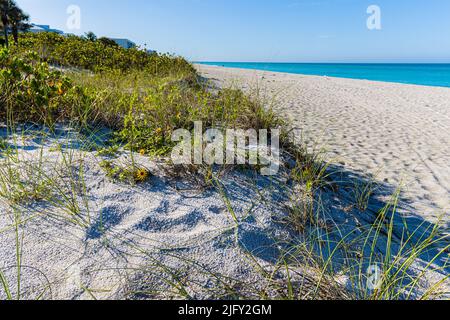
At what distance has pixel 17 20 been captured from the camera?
57.6ft

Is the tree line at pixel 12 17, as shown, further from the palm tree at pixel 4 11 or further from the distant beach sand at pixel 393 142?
the distant beach sand at pixel 393 142

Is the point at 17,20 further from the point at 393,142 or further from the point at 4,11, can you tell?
the point at 393,142

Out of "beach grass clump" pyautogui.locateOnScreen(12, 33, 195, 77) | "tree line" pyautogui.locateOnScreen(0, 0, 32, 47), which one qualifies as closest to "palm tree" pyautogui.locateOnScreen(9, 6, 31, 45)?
"tree line" pyautogui.locateOnScreen(0, 0, 32, 47)

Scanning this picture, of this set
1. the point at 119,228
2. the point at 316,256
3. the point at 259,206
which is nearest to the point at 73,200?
the point at 119,228

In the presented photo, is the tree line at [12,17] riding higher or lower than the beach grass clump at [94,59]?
higher

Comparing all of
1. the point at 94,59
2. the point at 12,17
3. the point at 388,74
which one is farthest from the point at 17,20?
the point at 388,74

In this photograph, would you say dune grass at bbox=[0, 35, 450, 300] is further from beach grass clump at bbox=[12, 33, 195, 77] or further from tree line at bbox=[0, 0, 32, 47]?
tree line at bbox=[0, 0, 32, 47]

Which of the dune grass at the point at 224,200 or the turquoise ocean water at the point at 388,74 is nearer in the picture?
the dune grass at the point at 224,200

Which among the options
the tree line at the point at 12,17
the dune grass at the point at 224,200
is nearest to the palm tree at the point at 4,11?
the tree line at the point at 12,17

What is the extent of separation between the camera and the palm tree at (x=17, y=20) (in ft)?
55.5

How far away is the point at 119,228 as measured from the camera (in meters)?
1.71

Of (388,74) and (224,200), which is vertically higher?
(388,74)
